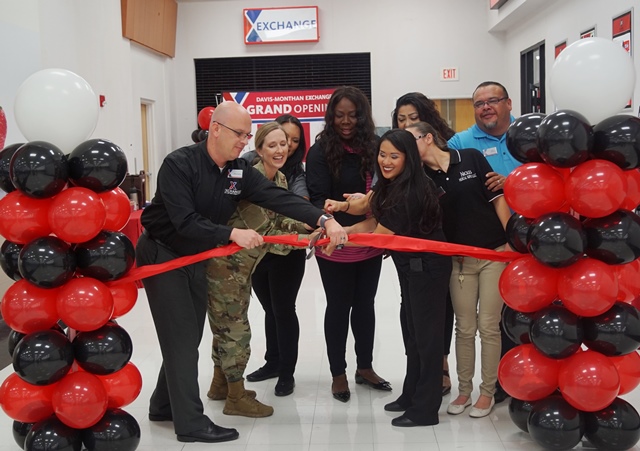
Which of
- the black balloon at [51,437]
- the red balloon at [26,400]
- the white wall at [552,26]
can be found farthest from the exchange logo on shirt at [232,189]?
the white wall at [552,26]

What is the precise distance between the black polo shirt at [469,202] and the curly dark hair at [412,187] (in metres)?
0.16

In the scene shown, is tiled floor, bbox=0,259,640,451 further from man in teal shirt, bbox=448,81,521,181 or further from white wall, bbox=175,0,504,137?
white wall, bbox=175,0,504,137

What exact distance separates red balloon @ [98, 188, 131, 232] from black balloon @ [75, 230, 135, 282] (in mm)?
83

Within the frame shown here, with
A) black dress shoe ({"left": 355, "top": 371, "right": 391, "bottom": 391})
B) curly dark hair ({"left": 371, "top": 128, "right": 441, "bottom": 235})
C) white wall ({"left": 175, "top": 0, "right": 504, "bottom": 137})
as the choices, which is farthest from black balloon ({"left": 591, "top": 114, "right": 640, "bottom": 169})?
white wall ({"left": 175, "top": 0, "right": 504, "bottom": 137})

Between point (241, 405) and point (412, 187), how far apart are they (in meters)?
1.51

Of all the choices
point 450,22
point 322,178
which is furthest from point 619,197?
point 450,22

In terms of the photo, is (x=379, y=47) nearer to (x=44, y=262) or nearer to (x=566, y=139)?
(x=566, y=139)

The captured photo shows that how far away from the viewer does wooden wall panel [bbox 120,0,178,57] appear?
981 centimetres

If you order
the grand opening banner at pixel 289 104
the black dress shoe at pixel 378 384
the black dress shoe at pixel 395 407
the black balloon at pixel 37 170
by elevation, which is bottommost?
the black dress shoe at pixel 395 407

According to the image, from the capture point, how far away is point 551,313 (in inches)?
113

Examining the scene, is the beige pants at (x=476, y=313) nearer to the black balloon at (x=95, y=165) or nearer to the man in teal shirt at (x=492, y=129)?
the man in teal shirt at (x=492, y=129)

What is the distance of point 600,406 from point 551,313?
43 cm

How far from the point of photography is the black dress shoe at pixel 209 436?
333 cm

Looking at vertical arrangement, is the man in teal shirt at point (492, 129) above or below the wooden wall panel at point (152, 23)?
below
